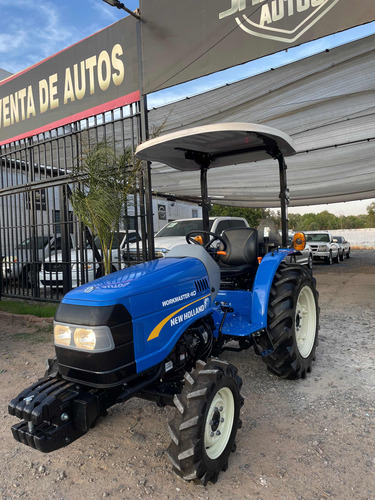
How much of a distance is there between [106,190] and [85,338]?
3.86 meters

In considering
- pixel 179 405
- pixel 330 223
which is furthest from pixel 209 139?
pixel 330 223

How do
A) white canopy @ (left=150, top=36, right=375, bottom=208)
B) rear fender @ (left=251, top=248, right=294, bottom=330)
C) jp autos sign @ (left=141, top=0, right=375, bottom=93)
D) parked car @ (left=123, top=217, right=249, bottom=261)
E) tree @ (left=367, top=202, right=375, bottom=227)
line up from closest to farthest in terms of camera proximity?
rear fender @ (left=251, top=248, right=294, bottom=330) < jp autos sign @ (left=141, top=0, right=375, bottom=93) < white canopy @ (left=150, top=36, right=375, bottom=208) < parked car @ (left=123, top=217, right=249, bottom=261) < tree @ (left=367, top=202, right=375, bottom=227)

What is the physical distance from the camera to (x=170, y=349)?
2.38m

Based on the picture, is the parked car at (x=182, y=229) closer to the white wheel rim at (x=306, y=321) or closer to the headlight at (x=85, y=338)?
the white wheel rim at (x=306, y=321)

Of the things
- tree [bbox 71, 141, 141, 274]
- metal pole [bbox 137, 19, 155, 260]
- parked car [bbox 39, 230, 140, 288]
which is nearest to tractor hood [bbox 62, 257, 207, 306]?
metal pole [bbox 137, 19, 155, 260]

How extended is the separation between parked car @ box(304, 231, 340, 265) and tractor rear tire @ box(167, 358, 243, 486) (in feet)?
47.2

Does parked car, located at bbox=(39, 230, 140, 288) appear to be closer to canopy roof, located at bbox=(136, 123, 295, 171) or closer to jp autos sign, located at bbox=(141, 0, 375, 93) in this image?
canopy roof, located at bbox=(136, 123, 295, 171)

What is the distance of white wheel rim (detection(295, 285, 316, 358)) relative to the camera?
3.75m

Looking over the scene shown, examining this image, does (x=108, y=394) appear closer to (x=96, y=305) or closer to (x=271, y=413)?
(x=96, y=305)

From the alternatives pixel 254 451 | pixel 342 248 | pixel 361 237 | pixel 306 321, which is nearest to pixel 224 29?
pixel 306 321

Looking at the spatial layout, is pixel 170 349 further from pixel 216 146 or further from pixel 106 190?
pixel 106 190

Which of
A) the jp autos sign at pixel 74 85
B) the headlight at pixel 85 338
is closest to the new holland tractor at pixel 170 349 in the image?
the headlight at pixel 85 338

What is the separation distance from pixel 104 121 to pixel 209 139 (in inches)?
145

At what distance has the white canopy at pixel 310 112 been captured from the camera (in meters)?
5.42
